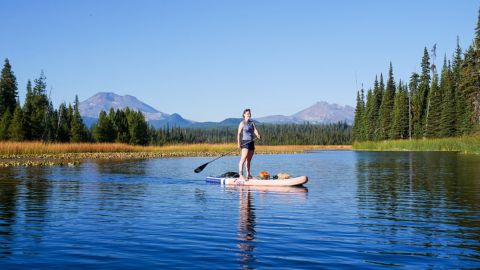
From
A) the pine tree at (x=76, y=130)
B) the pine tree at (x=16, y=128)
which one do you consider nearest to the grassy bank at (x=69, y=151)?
the pine tree at (x=16, y=128)

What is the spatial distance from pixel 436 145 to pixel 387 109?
4175cm

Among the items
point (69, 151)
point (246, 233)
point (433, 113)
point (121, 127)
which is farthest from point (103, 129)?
point (246, 233)

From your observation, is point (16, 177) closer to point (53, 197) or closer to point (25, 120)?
point (53, 197)

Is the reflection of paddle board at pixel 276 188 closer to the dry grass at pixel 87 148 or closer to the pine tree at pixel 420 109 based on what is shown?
the dry grass at pixel 87 148

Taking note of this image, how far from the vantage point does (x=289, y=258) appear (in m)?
8.72

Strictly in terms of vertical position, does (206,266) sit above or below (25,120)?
below

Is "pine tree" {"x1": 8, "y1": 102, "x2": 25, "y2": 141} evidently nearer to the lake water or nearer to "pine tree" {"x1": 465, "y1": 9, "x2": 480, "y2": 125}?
the lake water

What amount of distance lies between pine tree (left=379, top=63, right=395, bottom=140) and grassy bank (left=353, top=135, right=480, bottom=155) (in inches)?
458

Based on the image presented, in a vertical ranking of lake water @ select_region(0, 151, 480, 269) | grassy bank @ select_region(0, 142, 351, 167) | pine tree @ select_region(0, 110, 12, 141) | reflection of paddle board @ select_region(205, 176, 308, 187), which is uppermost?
pine tree @ select_region(0, 110, 12, 141)

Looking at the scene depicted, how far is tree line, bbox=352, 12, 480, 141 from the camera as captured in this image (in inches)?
3174

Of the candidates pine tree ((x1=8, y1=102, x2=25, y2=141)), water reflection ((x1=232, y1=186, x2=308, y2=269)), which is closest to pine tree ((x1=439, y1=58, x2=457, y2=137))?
pine tree ((x1=8, y1=102, x2=25, y2=141))

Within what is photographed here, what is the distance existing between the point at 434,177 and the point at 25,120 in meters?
64.4

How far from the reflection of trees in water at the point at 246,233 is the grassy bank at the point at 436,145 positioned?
44509 millimetres

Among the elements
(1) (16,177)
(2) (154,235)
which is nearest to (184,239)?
(2) (154,235)
